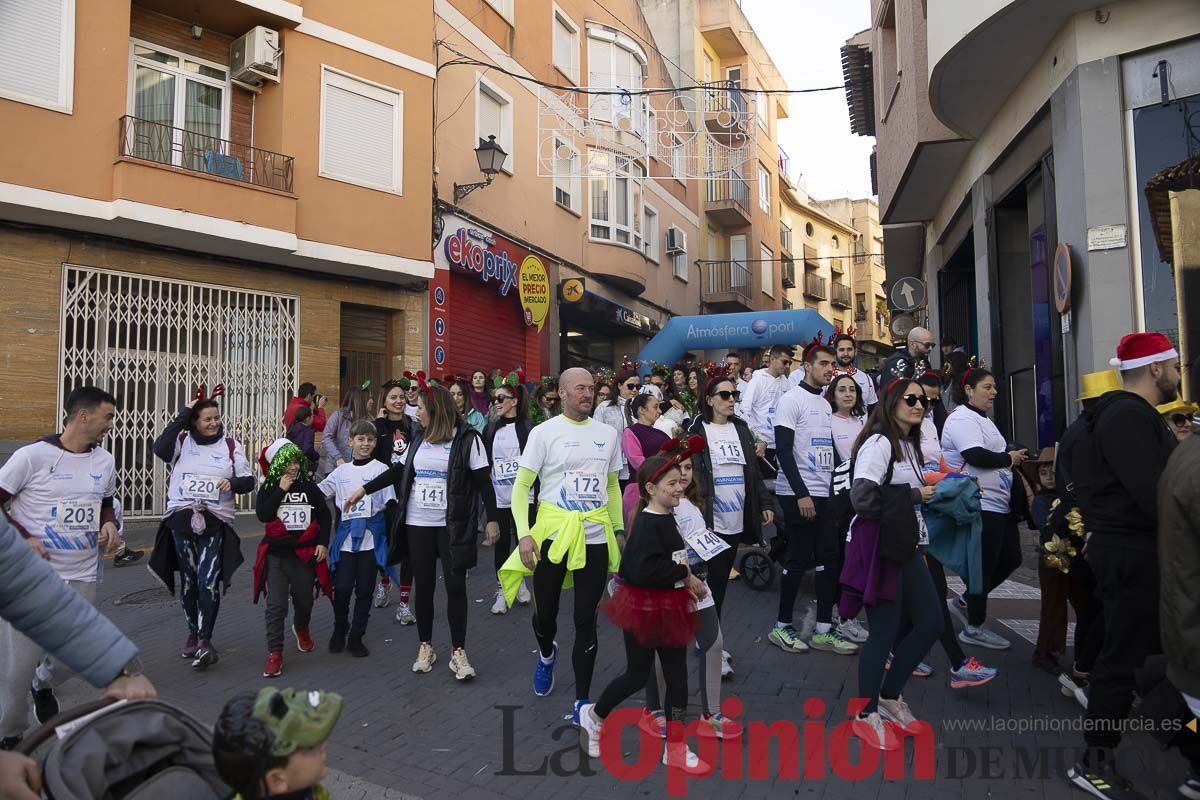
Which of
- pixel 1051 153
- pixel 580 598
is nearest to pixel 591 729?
pixel 580 598

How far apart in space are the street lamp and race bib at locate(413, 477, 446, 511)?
10.6 m

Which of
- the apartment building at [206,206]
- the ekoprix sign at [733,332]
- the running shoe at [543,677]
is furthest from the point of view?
the ekoprix sign at [733,332]

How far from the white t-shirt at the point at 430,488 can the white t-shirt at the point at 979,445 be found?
3.37 meters

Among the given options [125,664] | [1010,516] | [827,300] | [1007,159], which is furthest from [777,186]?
[125,664]

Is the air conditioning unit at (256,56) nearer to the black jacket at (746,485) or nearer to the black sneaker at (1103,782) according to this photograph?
the black jacket at (746,485)

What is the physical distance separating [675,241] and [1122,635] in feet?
81.2

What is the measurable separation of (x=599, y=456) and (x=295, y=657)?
9.97 ft

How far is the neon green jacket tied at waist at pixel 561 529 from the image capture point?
4594 millimetres

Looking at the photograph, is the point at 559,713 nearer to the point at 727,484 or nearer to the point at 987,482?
the point at 727,484

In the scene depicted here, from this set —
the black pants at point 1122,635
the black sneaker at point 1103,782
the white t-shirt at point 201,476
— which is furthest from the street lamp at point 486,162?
the black sneaker at point 1103,782

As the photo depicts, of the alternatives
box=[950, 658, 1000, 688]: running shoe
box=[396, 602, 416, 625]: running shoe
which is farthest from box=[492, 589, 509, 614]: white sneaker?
box=[950, 658, 1000, 688]: running shoe

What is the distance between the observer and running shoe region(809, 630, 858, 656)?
5.66 m

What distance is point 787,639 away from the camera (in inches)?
229

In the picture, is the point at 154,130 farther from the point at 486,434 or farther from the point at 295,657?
the point at 295,657
